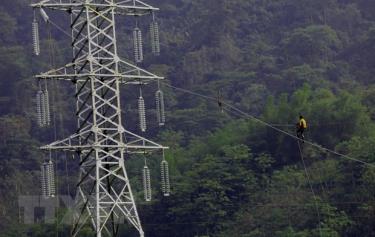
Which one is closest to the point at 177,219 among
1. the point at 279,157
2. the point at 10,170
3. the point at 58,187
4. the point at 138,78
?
the point at 279,157

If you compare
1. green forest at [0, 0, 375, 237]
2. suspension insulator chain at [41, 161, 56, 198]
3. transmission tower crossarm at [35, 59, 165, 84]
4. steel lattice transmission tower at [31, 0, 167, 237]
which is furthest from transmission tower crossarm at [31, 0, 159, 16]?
green forest at [0, 0, 375, 237]

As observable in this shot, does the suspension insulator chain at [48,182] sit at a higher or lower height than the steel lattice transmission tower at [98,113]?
lower

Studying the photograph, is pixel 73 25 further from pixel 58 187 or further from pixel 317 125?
pixel 58 187

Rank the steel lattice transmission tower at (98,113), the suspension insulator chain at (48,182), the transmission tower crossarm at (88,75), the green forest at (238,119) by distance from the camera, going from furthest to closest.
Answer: the green forest at (238,119)
the suspension insulator chain at (48,182)
the transmission tower crossarm at (88,75)
the steel lattice transmission tower at (98,113)

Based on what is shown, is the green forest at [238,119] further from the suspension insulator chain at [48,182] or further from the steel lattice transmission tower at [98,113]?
the steel lattice transmission tower at [98,113]

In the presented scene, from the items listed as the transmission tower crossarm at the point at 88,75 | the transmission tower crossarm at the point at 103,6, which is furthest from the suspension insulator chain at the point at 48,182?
the transmission tower crossarm at the point at 103,6

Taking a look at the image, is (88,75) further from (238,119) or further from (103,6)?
(238,119)

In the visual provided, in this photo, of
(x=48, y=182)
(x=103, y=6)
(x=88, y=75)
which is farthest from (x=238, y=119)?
(x=88, y=75)
